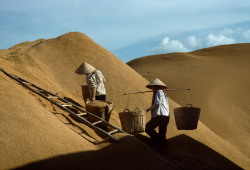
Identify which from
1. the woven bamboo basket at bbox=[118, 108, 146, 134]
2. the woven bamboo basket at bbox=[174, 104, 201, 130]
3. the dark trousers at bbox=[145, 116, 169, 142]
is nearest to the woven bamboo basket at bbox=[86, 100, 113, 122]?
the woven bamboo basket at bbox=[118, 108, 146, 134]

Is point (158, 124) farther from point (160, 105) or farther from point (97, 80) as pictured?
point (97, 80)

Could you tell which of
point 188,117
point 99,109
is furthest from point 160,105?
point 99,109

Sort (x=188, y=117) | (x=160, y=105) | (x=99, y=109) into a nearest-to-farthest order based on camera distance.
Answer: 1. (x=160, y=105)
2. (x=188, y=117)
3. (x=99, y=109)

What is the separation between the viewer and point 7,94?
17.7ft

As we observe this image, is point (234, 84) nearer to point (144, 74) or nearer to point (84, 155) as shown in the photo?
point (144, 74)

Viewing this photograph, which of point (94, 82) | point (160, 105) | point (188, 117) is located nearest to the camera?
point (160, 105)

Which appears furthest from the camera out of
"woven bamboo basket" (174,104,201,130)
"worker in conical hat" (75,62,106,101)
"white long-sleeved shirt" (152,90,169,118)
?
"worker in conical hat" (75,62,106,101)

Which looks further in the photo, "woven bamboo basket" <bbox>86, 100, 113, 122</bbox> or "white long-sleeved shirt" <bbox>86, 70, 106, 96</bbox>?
"white long-sleeved shirt" <bbox>86, 70, 106, 96</bbox>

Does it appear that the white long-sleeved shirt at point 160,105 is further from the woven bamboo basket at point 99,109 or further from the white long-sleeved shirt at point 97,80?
the white long-sleeved shirt at point 97,80

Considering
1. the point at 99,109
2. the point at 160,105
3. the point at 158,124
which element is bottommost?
the point at 158,124

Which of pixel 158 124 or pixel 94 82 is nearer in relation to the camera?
pixel 158 124

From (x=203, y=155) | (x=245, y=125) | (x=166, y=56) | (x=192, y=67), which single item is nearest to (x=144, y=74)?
(x=192, y=67)

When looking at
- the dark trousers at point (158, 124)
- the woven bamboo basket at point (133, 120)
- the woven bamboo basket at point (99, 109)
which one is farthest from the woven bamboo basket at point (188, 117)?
the woven bamboo basket at point (99, 109)

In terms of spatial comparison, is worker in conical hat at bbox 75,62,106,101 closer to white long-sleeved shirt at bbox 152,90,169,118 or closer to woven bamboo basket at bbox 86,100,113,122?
woven bamboo basket at bbox 86,100,113,122
